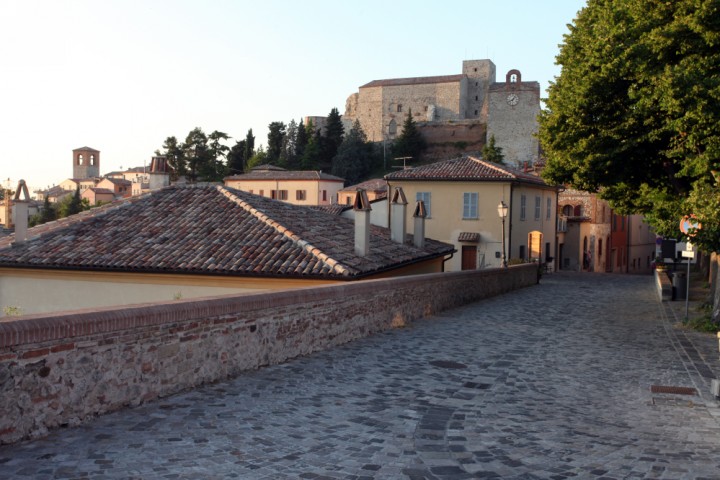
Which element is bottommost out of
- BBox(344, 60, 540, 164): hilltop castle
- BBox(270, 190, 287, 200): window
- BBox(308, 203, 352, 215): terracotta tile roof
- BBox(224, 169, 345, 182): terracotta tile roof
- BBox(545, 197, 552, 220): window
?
BBox(308, 203, 352, 215): terracotta tile roof

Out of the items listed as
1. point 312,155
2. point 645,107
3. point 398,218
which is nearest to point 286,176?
point 312,155

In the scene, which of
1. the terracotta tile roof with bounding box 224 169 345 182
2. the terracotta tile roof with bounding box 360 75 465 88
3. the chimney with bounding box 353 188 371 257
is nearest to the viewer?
the chimney with bounding box 353 188 371 257

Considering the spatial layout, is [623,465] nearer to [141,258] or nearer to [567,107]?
[567,107]

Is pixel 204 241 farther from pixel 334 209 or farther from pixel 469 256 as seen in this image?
pixel 469 256

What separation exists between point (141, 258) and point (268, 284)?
3344mm

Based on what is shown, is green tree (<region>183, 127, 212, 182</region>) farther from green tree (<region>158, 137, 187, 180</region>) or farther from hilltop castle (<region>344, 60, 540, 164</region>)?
hilltop castle (<region>344, 60, 540, 164</region>)

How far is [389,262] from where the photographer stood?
684 inches

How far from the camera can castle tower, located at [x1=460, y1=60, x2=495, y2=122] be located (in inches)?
4134

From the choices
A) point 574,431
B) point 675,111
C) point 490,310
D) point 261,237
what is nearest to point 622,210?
point 490,310

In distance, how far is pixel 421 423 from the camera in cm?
666

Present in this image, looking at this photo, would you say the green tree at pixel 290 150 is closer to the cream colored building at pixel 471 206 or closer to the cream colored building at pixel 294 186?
the cream colored building at pixel 294 186

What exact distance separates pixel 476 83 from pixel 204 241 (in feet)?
312

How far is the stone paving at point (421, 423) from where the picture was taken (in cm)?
524

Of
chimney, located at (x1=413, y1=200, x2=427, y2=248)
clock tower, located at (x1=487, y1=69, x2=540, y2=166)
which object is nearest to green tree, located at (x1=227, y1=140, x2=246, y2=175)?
clock tower, located at (x1=487, y1=69, x2=540, y2=166)
